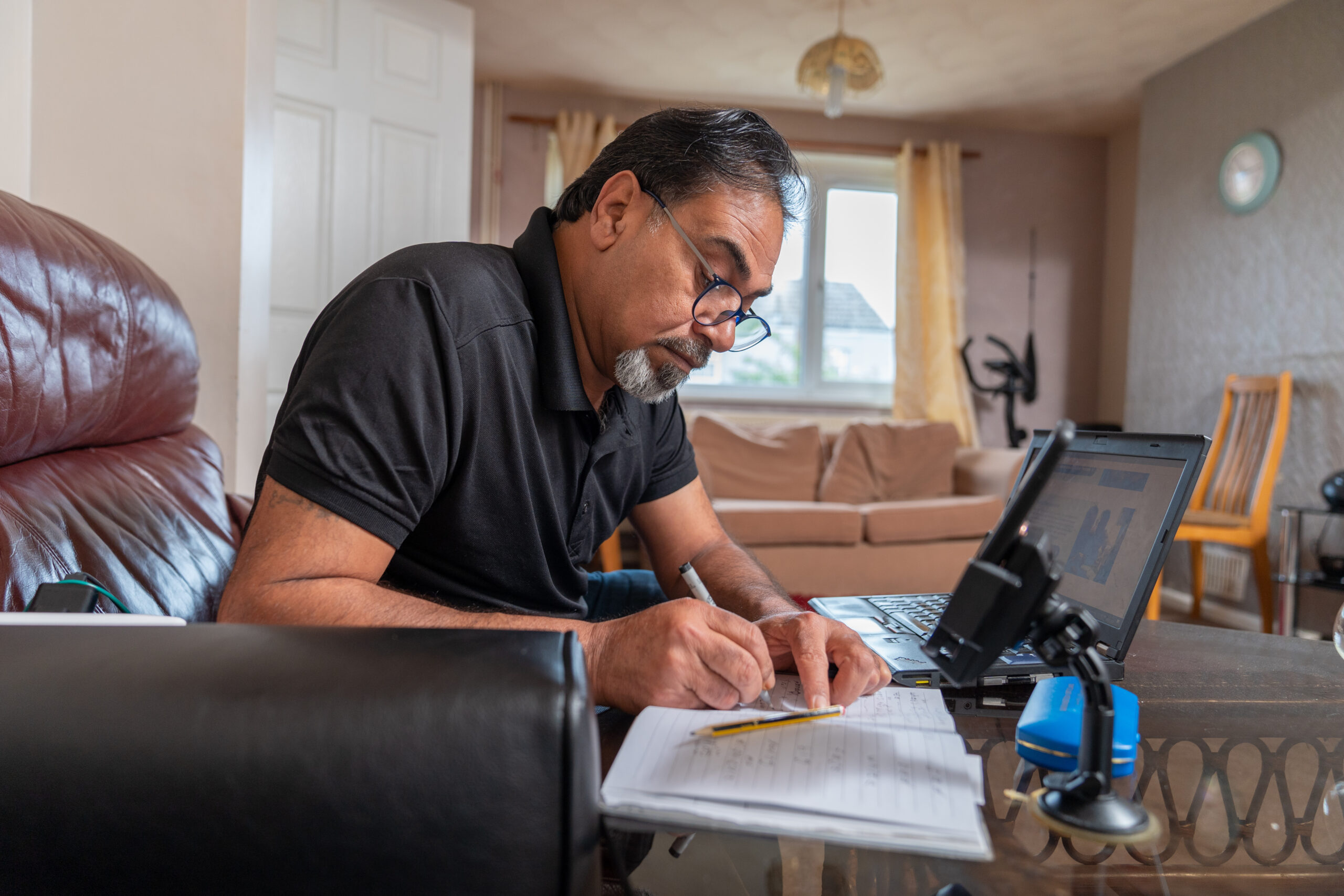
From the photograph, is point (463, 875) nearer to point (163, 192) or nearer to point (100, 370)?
point (100, 370)

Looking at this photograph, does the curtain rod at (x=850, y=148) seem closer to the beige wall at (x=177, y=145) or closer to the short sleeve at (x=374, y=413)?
the beige wall at (x=177, y=145)

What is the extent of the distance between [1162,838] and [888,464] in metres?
3.87

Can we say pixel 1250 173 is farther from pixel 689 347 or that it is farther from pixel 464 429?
pixel 464 429

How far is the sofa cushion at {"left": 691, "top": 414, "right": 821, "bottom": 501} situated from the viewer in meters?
4.18

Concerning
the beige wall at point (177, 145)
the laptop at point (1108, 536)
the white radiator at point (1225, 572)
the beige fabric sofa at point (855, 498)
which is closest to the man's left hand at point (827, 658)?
the laptop at point (1108, 536)

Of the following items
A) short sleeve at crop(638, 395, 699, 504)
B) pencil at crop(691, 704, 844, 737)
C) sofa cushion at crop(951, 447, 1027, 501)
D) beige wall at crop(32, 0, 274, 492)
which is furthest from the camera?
sofa cushion at crop(951, 447, 1027, 501)

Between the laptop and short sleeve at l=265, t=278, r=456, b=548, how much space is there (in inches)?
20.5

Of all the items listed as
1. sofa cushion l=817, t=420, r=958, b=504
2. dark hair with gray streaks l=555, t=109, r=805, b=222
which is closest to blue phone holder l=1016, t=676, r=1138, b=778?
dark hair with gray streaks l=555, t=109, r=805, b=222

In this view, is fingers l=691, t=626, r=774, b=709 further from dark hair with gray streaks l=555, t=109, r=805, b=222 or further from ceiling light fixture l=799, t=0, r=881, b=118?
ceiling light fixture l=799, t=0, r=881, b=118

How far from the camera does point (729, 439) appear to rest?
13.9 ft

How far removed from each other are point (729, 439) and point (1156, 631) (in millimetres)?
3190

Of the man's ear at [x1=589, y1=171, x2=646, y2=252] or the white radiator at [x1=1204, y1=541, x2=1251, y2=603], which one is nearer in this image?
the man's ear at [x1=589, y1=171, x2=646, y2=252]

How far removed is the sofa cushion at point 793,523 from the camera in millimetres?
3607

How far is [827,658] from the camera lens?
2.36ft
